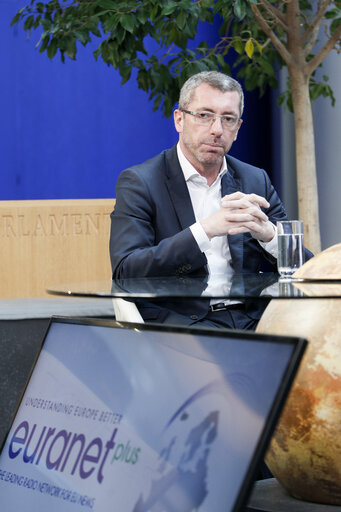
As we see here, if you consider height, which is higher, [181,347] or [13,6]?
[13,6]

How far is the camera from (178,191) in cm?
256

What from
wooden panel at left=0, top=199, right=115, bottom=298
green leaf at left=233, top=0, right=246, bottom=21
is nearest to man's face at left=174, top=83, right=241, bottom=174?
green leaf at left=233, top=0, right=246, bottom=21

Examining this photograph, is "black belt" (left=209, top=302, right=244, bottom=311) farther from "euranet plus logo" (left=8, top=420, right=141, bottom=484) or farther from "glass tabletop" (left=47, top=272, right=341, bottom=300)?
"euranet plus logo" (left=8, top=420, right=141, bottom=484)

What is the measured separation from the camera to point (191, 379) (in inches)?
48.2

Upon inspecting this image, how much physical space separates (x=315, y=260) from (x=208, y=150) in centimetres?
103

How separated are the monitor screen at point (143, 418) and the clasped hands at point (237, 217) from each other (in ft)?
2.19

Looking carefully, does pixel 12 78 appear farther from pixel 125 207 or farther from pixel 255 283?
pixel 255 283

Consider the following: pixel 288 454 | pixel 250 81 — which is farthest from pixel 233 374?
pixel 250 81

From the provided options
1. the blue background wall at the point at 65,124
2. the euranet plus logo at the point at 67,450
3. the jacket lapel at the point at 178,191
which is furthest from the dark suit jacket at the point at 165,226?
the blue background wall at the point at 65,124

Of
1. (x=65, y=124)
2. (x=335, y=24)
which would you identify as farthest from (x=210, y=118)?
(x=65, y=124)

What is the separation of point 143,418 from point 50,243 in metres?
3.02

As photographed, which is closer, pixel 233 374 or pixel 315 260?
pixel 233 374

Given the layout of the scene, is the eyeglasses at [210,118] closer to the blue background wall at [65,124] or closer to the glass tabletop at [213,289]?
the glass tabletop at [213,289]

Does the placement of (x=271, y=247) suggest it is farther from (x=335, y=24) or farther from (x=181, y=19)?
(x=335, y=24)
